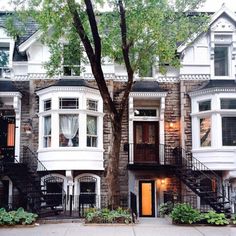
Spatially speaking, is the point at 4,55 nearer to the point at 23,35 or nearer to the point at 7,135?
the point at 23,35

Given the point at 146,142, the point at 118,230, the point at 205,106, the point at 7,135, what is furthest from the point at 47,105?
the point at 118,230

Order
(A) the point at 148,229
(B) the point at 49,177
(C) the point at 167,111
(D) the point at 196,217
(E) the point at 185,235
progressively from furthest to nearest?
(C) the point at 167,111 → (B) the point at 49,177 → (D) the point at 196,217 → (A) the point at 148,229 → (E) the point at 185,235

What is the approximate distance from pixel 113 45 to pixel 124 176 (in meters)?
6.55

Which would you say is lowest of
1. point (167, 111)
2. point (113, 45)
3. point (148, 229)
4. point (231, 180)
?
point (148, 229)

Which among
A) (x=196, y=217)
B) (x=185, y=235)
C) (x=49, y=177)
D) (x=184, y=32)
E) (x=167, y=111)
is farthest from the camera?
(x=167, y=111)

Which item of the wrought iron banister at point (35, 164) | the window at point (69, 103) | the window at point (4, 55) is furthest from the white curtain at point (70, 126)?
the window at point (4, 55)

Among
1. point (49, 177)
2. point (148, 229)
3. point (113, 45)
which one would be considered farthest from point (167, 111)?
point (148, 229)

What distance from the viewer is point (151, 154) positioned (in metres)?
18.3

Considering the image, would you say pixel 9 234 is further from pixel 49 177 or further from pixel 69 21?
pixel 69 21

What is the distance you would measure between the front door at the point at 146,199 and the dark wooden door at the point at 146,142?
1.18 meters

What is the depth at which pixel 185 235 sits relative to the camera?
35.6ft

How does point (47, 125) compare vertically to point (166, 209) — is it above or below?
above

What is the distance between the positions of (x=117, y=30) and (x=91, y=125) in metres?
5.44

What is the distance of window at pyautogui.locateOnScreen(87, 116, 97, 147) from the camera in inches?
688
